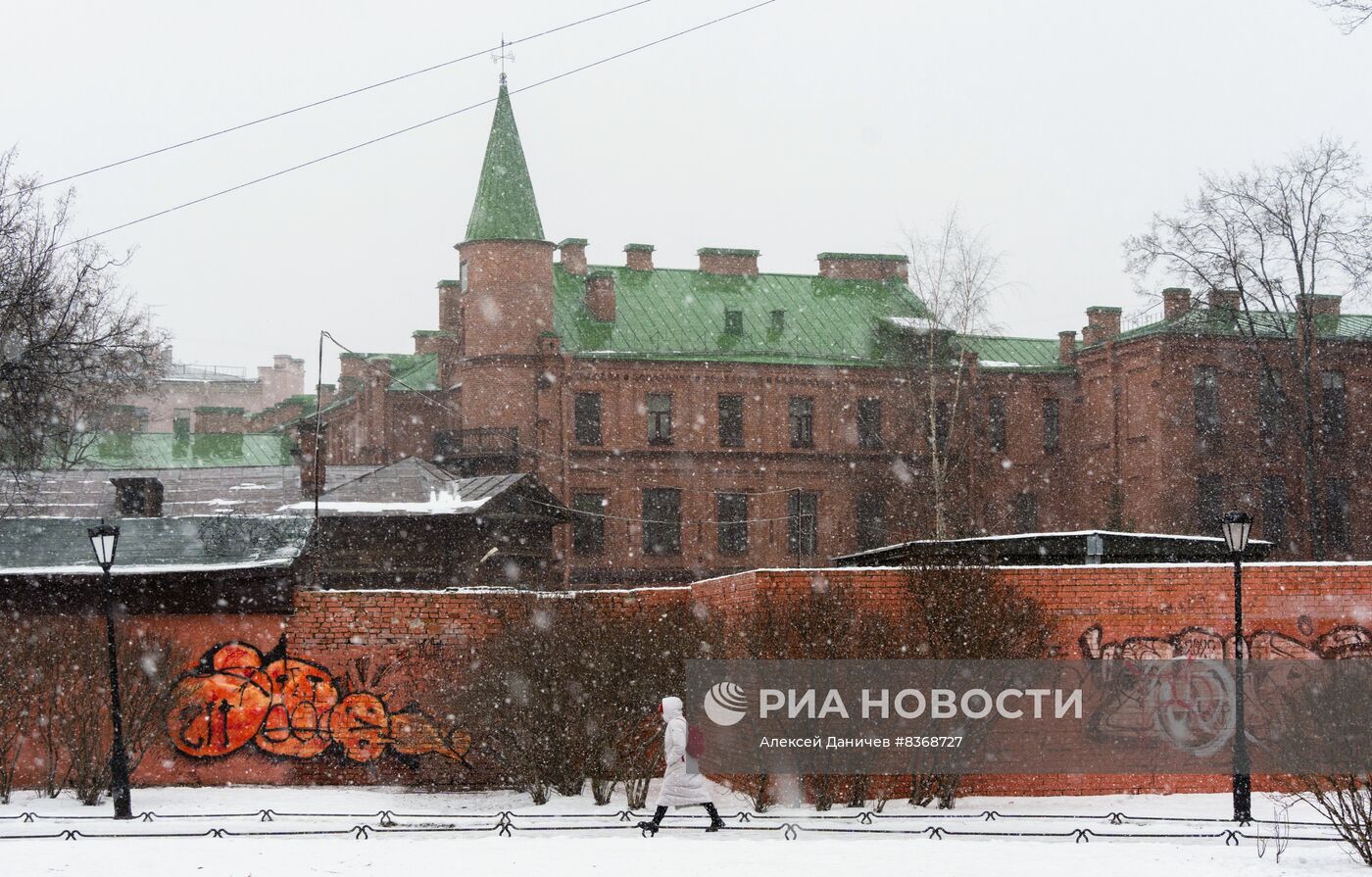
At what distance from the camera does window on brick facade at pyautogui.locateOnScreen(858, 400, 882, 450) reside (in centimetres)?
5128

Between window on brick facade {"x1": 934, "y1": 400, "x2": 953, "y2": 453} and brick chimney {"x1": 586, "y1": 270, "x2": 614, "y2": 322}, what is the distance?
35.3ft

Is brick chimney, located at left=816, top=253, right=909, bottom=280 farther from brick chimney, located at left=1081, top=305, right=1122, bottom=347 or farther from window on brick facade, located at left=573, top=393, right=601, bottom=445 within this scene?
window on brick facade, located at left=573, top=393, right=601, bottom=445

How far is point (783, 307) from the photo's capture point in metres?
53.5

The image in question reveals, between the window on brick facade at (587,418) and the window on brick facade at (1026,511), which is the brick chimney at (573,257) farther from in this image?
the window on brick facade at (1026,511)

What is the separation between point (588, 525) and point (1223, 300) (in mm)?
19303

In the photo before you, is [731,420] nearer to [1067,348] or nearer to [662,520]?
[662,520]

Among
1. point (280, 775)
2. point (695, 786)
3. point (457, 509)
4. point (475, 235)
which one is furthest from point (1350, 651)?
point (475, 235)

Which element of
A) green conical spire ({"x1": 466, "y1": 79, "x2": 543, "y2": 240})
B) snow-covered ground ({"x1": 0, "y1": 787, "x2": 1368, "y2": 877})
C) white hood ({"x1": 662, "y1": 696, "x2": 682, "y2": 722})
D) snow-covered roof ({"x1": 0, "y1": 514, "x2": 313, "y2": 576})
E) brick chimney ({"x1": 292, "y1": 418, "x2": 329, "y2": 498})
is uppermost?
green conical spire ({"x1": 466, "y1": 79, "x2": 543, "y2": 240})

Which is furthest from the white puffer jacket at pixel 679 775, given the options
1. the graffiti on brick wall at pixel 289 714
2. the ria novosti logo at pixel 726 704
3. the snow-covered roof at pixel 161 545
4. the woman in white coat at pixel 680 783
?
the snow-covered roof at pixel 161 545

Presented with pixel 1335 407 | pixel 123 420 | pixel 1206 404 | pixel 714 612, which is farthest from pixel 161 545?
pixel 123 420

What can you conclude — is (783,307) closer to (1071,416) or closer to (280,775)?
(1071,416)

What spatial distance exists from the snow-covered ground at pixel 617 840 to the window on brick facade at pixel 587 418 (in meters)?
29.3

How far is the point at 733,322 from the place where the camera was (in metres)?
52.3

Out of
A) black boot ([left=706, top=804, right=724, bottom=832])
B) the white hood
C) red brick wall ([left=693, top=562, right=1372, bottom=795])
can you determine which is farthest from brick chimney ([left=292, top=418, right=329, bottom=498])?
black boot ([left=706, top=804, right=724, bottom=832])
